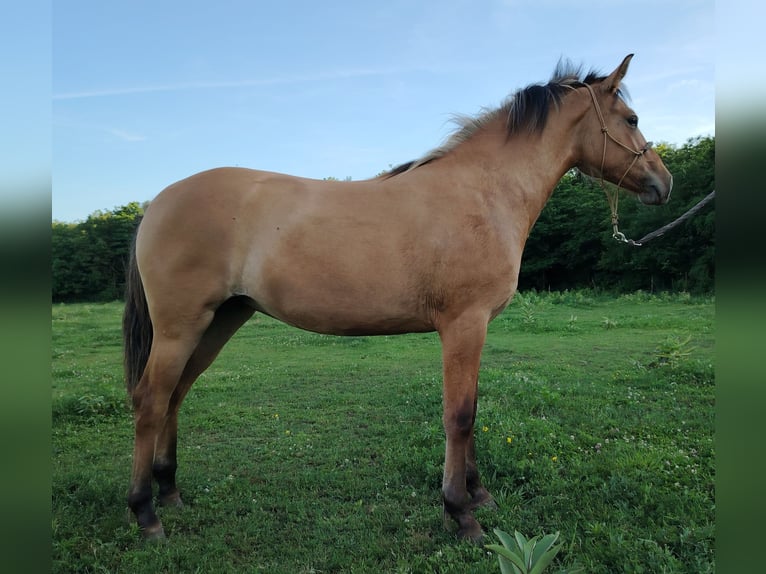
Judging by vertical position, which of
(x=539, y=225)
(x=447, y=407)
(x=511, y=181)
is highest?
(x=539, y=225)

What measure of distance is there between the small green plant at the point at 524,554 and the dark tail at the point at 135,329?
2.86 meters

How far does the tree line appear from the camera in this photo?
18.2 metres

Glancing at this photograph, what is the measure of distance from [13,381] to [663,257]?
2240cm

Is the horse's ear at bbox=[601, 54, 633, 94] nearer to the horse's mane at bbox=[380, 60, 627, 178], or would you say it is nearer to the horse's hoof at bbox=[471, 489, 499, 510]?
the horse's mane at bbox=[380, 60, 627, 178]

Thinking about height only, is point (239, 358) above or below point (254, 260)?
below

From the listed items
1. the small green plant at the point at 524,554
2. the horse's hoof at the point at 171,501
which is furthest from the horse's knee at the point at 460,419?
the horse's hoof at the point at 171,501

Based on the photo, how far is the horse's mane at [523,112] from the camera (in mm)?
3379

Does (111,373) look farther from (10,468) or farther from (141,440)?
(10,468)

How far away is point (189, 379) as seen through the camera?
3641 mm

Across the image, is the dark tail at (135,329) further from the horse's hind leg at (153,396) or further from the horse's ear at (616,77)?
the horse's ear at (616,77)

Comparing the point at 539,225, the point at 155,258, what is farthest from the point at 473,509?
the point at 539,225

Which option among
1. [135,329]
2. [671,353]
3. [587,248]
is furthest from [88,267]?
[587,248]

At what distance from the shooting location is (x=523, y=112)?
11.1 feet

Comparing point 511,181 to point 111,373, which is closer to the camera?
point 511,181
